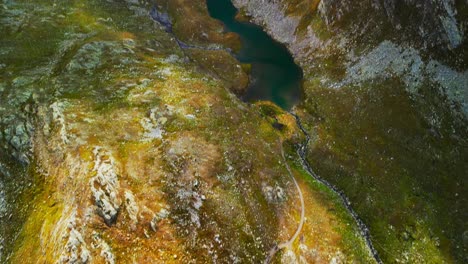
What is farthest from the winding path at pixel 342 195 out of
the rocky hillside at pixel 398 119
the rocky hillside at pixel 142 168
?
the rocky hillside at pixel 142 168

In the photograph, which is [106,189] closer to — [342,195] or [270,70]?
[342,195]

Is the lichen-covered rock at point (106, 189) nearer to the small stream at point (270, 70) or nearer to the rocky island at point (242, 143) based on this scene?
the rocky island at point (242, 143)

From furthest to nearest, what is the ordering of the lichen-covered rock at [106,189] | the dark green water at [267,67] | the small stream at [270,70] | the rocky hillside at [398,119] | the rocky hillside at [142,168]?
the dark green water at [267,67] → the small stream at [270,70] → the rocky hillside at [398,119] → the lichen-covered rock at [106,189] → the rocky hillside at [142,168]

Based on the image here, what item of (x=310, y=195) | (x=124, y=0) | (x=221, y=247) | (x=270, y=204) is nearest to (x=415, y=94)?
(x=310, y=195)

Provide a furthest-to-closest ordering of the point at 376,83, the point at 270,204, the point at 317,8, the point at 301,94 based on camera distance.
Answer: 1. the point at 317,8
2. the point at 301,94
3. the point at 376,83
4. the point at 270,204

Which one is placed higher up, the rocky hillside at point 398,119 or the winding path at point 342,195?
the rocky hillside at point 398,119

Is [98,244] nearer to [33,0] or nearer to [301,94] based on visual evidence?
[301,94]

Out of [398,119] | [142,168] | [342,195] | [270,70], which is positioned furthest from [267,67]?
[142,168]
